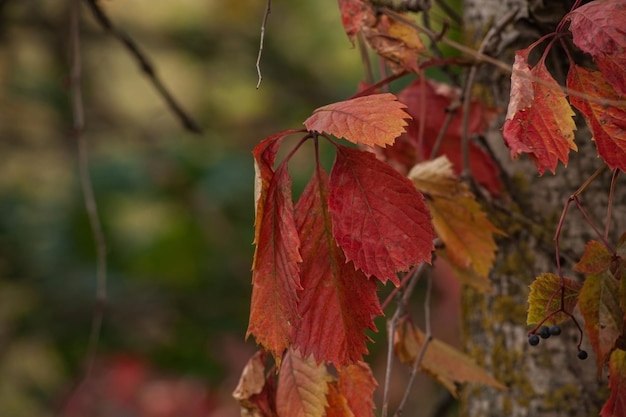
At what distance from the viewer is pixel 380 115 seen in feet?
2.19

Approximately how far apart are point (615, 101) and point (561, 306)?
0.62 feet

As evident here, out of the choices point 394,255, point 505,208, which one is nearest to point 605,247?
point 394,255

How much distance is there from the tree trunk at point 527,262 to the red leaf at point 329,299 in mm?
377

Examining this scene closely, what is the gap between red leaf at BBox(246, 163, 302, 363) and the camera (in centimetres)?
70

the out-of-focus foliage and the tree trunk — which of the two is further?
the out-of-focus foliage

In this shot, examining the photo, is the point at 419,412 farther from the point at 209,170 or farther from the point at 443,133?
the point at 443,133

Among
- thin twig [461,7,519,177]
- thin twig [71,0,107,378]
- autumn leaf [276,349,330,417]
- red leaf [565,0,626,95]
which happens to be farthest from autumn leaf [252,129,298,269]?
thin twig [71,0,107,378]

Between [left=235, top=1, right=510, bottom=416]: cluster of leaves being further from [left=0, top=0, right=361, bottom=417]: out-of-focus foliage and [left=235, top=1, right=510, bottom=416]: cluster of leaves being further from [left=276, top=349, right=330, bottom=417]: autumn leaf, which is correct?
[left=0, top=0, right=361, bottom=417]: out-of-focus foliage

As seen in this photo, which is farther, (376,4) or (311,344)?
(376,4)

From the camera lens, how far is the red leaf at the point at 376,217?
69 cm

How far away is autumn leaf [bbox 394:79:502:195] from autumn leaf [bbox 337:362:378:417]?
14.1 inches

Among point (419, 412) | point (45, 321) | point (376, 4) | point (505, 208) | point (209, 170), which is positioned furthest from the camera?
point (419, 412)

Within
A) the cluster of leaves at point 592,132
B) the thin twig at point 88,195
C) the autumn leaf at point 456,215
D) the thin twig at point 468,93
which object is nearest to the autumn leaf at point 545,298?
the cluster of leaves at point 592,132

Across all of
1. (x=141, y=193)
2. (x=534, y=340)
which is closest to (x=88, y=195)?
(x=534, y=340)
